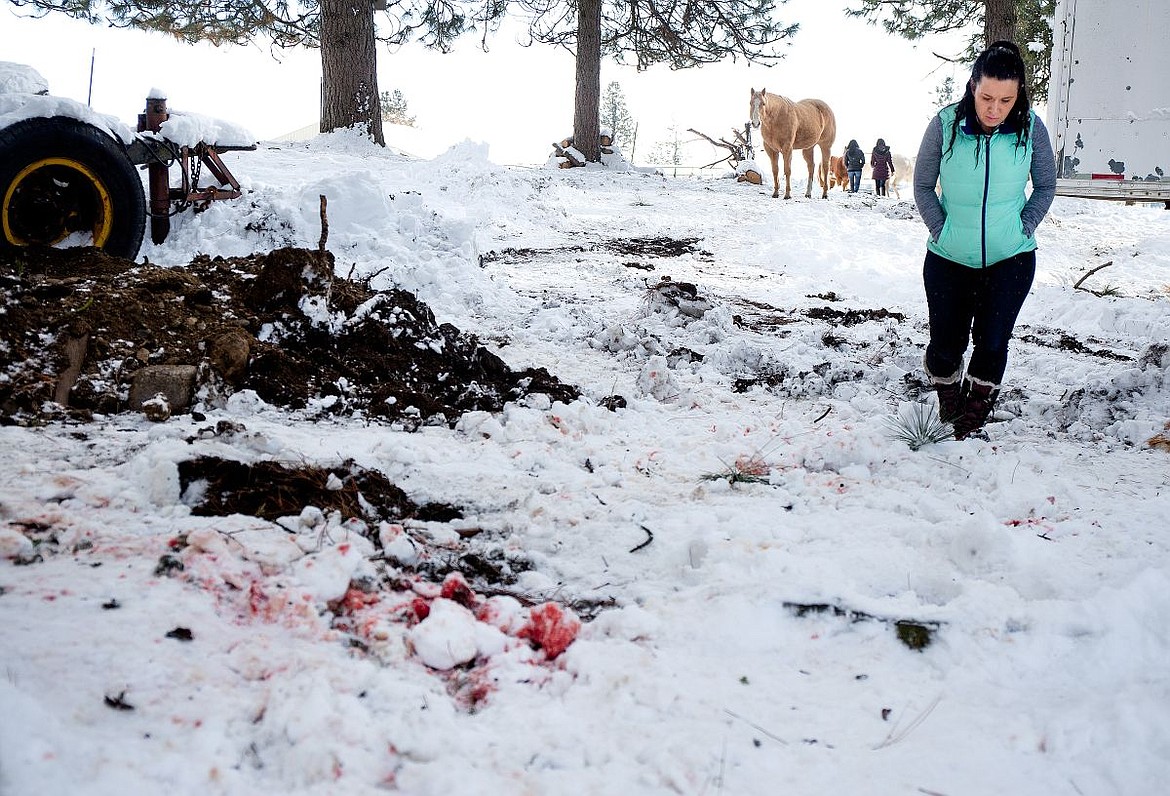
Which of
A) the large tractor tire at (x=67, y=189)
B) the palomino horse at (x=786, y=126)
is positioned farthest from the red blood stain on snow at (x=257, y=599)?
the palomino horse at (x=786, y=126)

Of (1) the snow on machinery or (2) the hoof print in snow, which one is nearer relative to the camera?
(2) the hoof print in snow

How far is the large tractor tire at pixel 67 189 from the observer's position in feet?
16.0

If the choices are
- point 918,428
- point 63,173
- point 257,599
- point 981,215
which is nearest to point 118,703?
point 257,599

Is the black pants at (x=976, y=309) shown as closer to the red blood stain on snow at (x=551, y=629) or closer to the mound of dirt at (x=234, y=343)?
the mound of dirt at (x=234, y=343)

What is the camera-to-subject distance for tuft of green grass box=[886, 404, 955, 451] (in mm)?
3861

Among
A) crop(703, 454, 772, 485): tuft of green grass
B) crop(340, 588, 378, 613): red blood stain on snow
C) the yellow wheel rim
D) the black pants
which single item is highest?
the yellow wheel rim

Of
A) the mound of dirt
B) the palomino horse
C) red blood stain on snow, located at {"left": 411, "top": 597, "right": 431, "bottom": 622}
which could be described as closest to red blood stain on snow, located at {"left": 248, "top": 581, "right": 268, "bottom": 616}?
red blood stain on snow, located at {"left": 411, "top": 597, "right": 431, "bottom": 622}

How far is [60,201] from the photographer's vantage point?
17.1 feet

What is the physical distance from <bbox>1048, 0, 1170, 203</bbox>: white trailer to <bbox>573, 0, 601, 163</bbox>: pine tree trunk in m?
12.6

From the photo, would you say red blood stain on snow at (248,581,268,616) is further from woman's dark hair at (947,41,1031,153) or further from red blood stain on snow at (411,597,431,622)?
woman's dark hair at (947,41,1031,153)

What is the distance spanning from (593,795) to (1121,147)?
26.4 ft

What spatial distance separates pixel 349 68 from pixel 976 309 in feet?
42.6

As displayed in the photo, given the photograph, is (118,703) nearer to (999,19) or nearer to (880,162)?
(999,19)

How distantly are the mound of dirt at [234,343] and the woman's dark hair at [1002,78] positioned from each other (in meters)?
2.40
